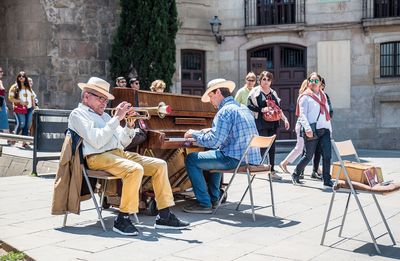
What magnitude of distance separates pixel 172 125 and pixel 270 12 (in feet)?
44.3

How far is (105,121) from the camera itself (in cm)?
686

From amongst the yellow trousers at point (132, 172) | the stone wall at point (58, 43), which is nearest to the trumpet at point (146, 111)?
the yellow trousers at point (132, 172)

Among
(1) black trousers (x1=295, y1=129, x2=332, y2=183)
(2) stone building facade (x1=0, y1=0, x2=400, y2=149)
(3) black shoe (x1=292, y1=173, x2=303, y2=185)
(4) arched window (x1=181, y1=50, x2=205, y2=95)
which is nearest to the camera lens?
(1) black trousers (x1=295, y1=129, x2=332, y2=183)

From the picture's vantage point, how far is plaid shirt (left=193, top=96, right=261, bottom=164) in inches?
286

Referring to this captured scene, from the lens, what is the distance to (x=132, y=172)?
6.48m

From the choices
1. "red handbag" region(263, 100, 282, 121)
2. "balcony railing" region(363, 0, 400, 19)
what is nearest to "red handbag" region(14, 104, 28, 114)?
"red handbag" region(263, 100, 282, 121)

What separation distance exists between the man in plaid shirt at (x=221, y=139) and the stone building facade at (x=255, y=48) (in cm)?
1113

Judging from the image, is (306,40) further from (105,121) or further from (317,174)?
(105,121)

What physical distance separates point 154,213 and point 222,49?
1404 cm

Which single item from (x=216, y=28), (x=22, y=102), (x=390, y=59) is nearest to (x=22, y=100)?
(x=22, y=102)

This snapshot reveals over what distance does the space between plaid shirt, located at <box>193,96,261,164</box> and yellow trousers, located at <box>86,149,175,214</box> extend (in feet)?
2.37

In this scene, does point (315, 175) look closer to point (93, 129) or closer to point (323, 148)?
point (323, 148)

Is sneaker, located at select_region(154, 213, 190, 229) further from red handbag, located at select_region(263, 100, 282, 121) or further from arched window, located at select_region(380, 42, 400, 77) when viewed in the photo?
arched window, located at select_region(380, 42, 400, 77)

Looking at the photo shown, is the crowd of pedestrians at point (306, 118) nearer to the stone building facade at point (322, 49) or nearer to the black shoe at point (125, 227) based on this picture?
the black shoe at point (125, 227)
